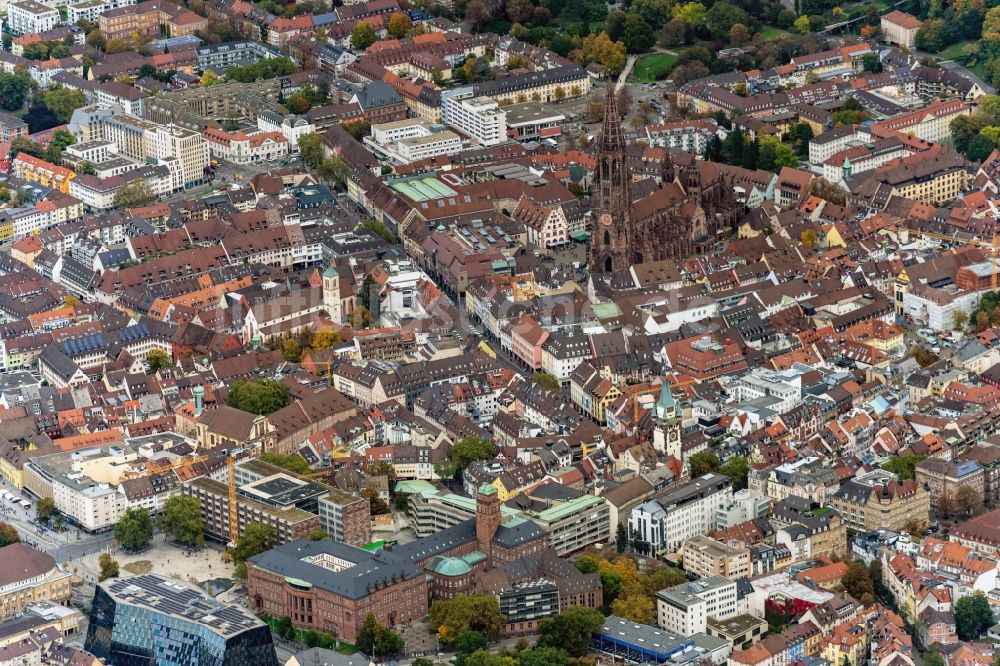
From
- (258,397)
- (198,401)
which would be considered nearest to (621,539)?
(258,397)

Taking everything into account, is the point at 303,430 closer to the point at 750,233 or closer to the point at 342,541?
the point at 342,541

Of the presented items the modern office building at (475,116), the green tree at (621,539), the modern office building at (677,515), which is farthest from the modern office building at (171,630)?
the modern office building at (475,116)

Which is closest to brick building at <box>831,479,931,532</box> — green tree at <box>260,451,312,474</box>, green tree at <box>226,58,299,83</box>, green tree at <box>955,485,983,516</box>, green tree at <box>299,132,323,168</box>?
green tree at <box>955,485,983,516</box>

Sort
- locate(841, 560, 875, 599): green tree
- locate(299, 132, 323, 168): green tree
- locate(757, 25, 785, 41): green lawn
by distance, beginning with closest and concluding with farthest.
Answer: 1. locate(841, 560, 875, 599): green tree
2. locate(299, 132, 323, 168): green tree
3. locate(757, 25, 785, 41): green lawn

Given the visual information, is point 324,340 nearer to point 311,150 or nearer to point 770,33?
point 311,150

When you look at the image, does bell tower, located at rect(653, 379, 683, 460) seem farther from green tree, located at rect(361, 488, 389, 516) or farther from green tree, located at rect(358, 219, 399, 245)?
green tree, located at rect(358, 219, 399, 245)

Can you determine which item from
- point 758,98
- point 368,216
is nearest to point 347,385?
point 368,216
